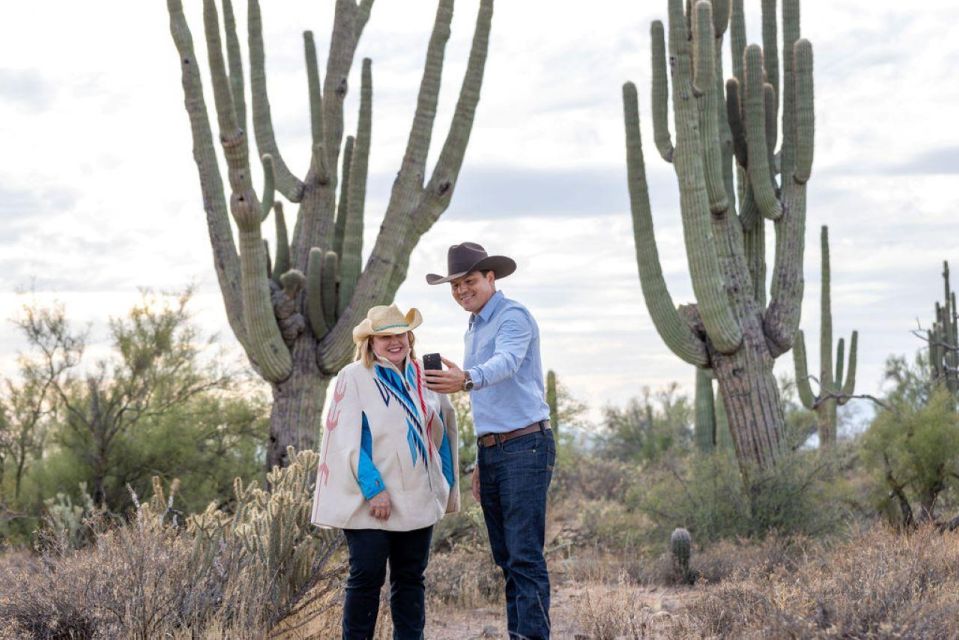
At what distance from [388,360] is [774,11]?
11.2m

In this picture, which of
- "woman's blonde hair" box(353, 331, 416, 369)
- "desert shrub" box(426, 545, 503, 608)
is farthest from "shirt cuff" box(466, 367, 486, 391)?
"desert shrub" box(426, 545, 503, 608)

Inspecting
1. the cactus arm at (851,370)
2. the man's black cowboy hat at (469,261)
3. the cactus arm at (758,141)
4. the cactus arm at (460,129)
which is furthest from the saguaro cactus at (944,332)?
the man's black cowboy hat at (469,261)

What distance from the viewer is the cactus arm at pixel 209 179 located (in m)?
13.4

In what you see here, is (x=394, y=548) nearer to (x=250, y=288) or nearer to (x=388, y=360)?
(x=388, y=360)

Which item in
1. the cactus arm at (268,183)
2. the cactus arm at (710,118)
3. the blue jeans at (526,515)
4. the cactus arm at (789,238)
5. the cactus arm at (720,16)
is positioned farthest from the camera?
the cactus arm at (720,16)

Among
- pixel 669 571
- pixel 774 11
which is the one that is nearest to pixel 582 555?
pixel 669 571

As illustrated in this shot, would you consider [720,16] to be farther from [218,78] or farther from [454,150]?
[218,78]

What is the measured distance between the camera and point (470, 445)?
636 inches

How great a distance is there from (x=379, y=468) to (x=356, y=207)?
348 inches

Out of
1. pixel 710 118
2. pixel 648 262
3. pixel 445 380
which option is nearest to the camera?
pixel 445 380

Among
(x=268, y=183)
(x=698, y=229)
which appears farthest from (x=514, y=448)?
(x=268, y=183)

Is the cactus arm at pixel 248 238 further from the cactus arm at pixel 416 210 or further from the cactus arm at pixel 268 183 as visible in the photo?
the cactus arm at pixel 268 183

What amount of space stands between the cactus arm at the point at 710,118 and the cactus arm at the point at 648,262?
837 millimetres

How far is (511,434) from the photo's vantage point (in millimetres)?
5715
